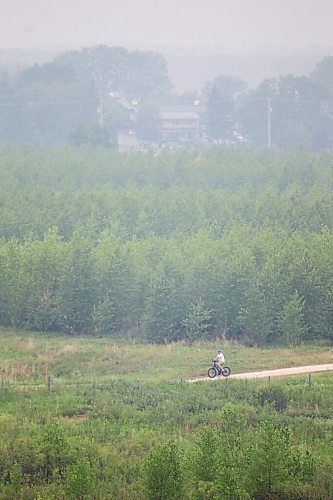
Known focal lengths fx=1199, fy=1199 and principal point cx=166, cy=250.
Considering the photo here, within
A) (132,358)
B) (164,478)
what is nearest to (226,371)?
(132,358)

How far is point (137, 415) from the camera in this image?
40438mm

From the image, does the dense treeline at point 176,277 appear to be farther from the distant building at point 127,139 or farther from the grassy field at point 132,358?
the distant building at point 127,139

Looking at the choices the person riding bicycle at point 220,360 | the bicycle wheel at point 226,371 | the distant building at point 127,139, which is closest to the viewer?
the person riding bicycle at point 220,360

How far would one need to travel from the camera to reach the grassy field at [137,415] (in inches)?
1251

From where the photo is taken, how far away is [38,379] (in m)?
48.5

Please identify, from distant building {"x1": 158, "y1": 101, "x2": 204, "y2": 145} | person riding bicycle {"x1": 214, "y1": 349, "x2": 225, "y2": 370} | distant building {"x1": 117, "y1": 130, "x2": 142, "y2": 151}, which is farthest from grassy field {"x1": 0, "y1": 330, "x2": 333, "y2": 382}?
distant building {"x1": 158, "y1": 101, "x2": 204, "y2": 145}

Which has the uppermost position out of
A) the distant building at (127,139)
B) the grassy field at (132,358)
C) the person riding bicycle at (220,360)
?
the person riding bicycle at (220,360)

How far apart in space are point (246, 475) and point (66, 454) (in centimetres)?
593

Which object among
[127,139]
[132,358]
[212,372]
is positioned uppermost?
[212,372]

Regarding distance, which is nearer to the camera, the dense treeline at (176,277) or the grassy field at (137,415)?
the grassy field at (137,415)

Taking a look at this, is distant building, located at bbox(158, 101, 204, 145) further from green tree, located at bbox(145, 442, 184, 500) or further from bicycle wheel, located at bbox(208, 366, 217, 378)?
green tree, located at bbox(145, 442, 184, 500)

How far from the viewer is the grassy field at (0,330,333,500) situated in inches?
1251

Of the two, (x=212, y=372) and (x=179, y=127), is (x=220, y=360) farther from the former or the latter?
(x=179, y=127)

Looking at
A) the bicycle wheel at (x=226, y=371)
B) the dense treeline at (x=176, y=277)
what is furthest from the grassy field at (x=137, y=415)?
the dense treeline at (x=176, y=277)
